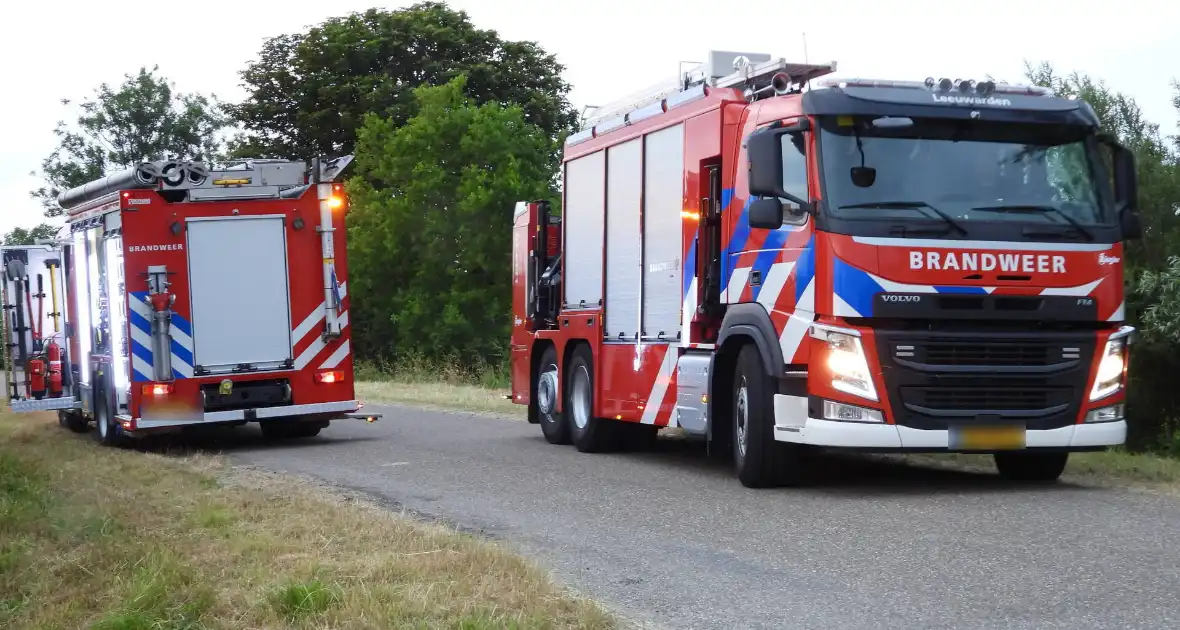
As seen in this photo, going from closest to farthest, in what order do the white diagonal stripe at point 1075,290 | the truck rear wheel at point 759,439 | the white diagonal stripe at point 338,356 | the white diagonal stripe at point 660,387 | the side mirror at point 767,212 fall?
the white diagonal stripe at point 1075,290
the side mirror at point 767,212
the truck rear wheel at point 759,439
the white diagonal stripe at point 660,387
the white diagonal stripe at point 338,356

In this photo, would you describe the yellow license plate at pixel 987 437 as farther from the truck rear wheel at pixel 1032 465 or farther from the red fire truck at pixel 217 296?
the red fire truck at pixel 217 296

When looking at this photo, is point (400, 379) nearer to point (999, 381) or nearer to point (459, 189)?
point (459, 189)

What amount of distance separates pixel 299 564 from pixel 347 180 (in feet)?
124

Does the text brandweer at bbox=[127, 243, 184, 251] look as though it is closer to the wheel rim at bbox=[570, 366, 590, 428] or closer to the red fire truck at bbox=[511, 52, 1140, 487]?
the wheel rim at bbox=[570, 366, 590, 428]

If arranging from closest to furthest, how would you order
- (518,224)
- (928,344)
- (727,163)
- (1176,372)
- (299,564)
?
(299,564)
(928,344)
(727,163)
(518,224)
(1176,372)

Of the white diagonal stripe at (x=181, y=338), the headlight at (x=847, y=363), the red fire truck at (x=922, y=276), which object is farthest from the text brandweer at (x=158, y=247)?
the headlight at (x=847, y=363)

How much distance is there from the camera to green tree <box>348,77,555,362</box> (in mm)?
38500

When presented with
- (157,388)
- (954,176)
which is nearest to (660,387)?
(954,176)

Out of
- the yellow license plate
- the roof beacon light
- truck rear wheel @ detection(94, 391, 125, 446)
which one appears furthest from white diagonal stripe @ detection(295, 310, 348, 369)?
the yellow license plate

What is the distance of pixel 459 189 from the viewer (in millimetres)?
38562

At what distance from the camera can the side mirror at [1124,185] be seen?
10.8 meters

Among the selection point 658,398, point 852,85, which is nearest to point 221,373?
point 658,398

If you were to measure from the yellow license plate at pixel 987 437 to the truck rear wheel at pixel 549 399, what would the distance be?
6079mm

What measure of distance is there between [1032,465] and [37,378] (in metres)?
13.1
